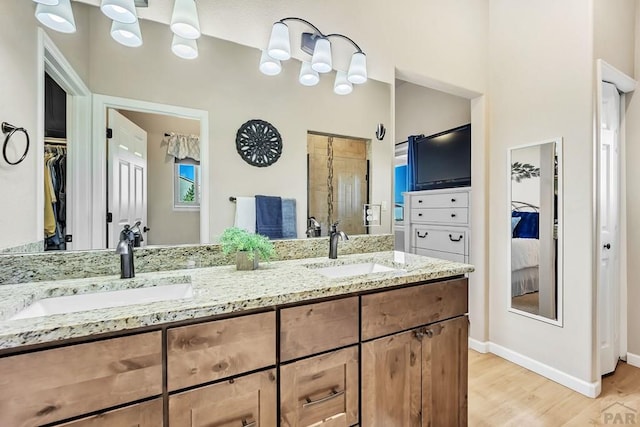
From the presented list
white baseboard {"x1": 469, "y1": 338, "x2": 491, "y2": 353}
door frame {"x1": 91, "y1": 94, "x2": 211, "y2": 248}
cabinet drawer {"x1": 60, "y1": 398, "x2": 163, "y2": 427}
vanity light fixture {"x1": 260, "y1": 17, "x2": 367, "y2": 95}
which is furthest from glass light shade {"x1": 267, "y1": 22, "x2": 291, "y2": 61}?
white baseboard {"x1": 469, "y1": 338, "x2": 491, "y2": 353}

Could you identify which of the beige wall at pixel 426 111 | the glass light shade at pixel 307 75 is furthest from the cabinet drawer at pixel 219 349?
the beige wall at pixel 426 111

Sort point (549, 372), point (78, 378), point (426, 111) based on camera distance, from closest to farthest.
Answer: point (78, 378) < point (549, 372) < point (426, 111)

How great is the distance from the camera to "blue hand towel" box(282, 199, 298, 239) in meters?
1.72

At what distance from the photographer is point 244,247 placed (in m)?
1.41

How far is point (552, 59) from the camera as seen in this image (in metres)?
2.15

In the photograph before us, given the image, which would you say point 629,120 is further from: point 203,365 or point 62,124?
point 62,124

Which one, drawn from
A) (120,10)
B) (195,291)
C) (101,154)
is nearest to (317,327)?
(195,291)

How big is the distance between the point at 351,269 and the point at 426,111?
2283mm

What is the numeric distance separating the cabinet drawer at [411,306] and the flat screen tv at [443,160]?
1.60 metres

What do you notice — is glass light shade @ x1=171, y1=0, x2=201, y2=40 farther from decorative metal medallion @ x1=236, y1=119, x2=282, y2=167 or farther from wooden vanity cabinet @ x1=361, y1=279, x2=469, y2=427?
wooden vanity cabinet @ x1=361, y1=279, x2=469, y2=427

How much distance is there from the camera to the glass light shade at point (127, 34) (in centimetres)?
131

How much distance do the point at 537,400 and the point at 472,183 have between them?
159 cm

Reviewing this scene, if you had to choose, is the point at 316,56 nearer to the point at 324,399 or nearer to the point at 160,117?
the point at 160,117

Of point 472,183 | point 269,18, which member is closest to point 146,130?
point 269,18
